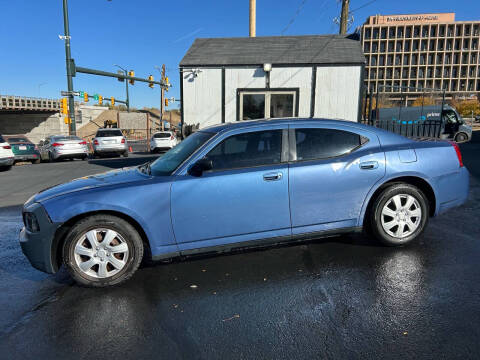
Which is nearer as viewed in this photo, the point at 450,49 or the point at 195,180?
the point at 195,180

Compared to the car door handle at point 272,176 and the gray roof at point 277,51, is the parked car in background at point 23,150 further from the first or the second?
the car door handle at point 272,176

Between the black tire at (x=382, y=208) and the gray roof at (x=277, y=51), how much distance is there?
6386 millimetres

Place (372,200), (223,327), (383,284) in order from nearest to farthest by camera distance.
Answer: (223,327)
(383,284)
(372,200)

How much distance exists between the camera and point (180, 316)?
8.92 feet

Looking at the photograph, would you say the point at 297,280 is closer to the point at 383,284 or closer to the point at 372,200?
the point at 383,284

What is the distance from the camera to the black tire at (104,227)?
3092 millimetres

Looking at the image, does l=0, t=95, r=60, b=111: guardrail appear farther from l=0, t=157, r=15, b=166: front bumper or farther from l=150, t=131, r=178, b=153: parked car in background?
l=0, t=157, r=15, b=166: front bumper

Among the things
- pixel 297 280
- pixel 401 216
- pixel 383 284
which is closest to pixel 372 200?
pixel 401 216

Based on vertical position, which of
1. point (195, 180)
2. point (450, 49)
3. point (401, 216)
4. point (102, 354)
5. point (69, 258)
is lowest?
point (102, 354)

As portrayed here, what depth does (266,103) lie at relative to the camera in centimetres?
960

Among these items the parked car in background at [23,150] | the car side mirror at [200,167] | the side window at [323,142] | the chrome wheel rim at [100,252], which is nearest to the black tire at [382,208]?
the side window at [323,142]

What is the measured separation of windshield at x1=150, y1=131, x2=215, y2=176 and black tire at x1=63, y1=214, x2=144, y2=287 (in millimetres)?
657

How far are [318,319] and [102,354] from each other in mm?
1616

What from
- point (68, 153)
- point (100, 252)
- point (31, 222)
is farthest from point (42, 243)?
point (68, 153)
